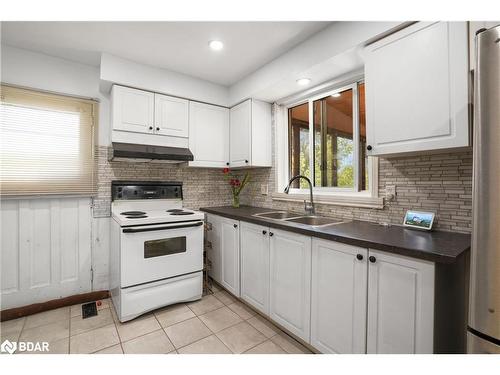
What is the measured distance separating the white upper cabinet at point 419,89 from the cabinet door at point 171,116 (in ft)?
6.20

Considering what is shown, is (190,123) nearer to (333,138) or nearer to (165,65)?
(165,65)

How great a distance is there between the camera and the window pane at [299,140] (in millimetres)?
2691

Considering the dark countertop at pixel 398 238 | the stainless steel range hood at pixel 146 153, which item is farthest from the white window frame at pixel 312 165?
the stainless steel range hood at pixel 146 153

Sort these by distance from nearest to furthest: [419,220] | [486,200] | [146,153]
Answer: [486,200] < [419,220] < [146,153]

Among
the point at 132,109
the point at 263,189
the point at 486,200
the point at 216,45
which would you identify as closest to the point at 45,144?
the point at 132,109

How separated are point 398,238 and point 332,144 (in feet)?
4.25

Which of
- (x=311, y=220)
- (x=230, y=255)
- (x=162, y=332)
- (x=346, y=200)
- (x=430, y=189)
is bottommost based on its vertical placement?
(x=162, y=332)

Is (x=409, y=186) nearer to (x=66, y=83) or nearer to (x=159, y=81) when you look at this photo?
(x=159, y=81)

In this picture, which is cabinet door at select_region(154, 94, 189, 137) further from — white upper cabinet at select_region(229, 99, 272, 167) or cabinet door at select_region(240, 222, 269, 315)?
cabinet door at select_region(240, 222, 269, 315)

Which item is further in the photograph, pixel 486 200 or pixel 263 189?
pixel 263 189

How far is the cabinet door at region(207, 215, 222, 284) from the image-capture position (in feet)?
8.58

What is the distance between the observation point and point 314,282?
1.58m

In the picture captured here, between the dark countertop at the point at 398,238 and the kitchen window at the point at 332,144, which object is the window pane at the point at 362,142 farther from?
the dark countertop at the point at 398,238

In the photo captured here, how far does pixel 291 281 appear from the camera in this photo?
174cm
